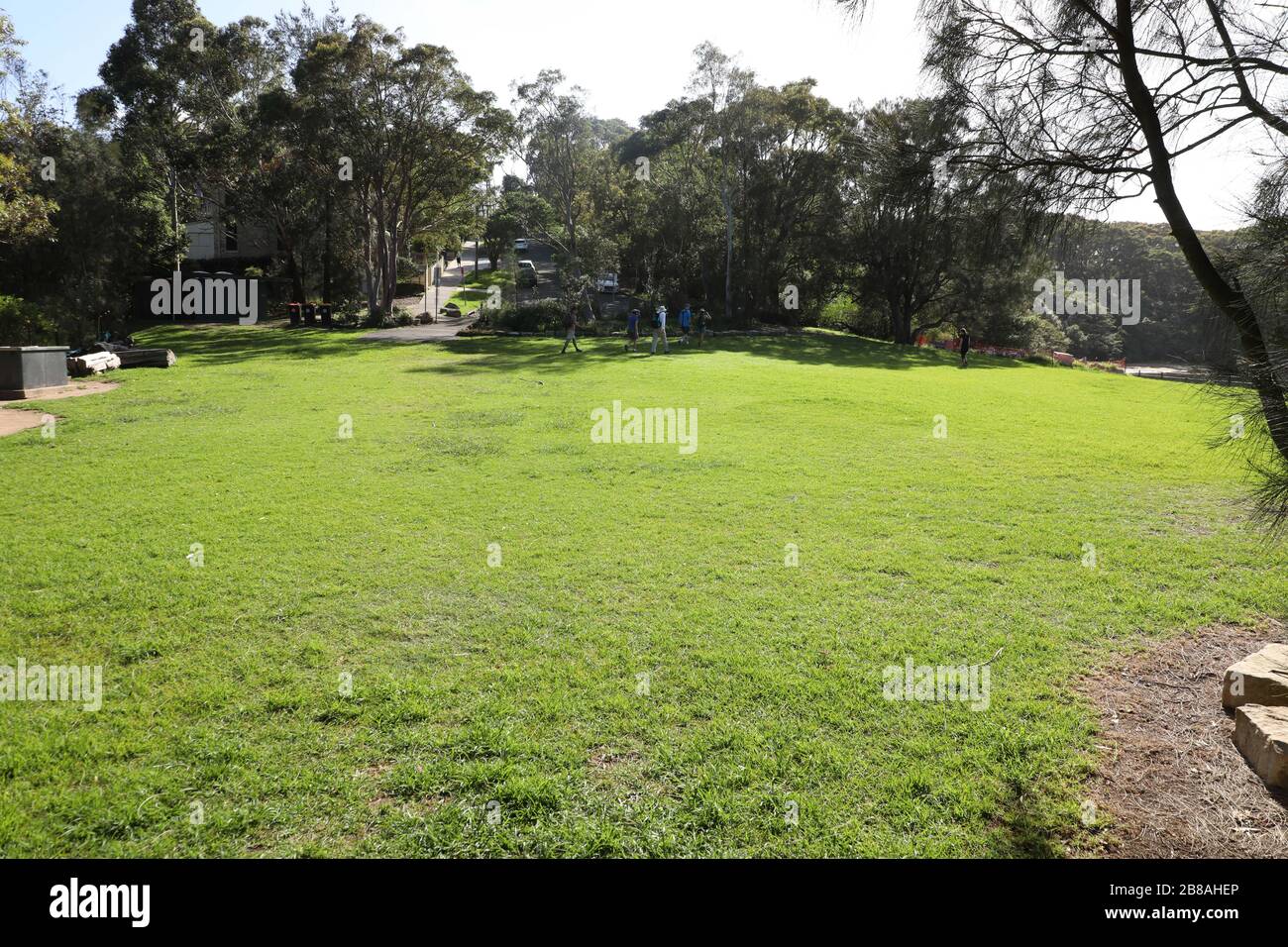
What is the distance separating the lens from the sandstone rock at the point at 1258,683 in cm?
423

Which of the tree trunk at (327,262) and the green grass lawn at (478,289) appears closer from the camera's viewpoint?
the tree trunk at (327,262)

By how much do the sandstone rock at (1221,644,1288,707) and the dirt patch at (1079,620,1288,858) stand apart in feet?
0.45

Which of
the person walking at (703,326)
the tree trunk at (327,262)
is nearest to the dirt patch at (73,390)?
the person walking at (703,326)

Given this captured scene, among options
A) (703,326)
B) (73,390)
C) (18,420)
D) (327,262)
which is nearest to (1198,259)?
(18,420)

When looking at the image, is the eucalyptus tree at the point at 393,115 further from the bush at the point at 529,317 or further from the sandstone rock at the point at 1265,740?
the sandstone rock at the point at 1265,740

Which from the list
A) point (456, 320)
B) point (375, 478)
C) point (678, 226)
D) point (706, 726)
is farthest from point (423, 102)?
point (706, 726)

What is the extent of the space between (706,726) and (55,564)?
20.0 ft

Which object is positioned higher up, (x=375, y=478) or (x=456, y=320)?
(x=456, y=320)

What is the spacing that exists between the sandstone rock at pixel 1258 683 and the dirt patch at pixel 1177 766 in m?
0.14

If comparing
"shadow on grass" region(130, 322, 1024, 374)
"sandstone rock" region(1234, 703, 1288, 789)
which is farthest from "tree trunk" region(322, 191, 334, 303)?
"sandstone rock" region(1234, 703, 1288, 789)

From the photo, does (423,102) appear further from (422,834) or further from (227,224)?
(422,834)

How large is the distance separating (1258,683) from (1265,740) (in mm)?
690

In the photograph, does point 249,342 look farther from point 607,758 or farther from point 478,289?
point 478,289
